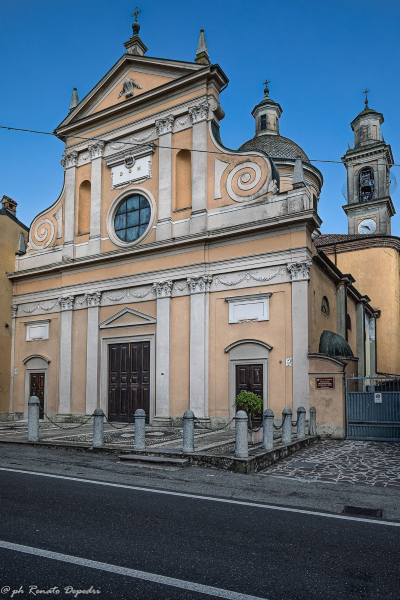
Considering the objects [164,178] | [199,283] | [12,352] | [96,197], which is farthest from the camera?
[12,352]

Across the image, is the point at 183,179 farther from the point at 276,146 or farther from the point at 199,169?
the point at 276,146

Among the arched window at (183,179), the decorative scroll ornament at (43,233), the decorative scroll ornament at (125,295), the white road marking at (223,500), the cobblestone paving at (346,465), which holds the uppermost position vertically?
the arched window at (183,179)

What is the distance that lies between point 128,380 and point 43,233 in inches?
346

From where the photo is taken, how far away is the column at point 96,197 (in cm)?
2095

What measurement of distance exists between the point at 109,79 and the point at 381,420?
703 inches

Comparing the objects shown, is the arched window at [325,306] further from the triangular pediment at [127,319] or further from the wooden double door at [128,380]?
the wooden double door at [128,380]

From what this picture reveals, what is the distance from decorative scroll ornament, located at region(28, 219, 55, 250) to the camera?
22859 millimetres

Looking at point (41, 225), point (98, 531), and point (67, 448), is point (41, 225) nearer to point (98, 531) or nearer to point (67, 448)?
point (67, 448)

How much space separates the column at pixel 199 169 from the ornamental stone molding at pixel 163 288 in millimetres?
2228

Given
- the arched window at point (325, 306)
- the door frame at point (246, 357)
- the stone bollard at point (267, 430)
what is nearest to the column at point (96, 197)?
the door frame at point (246, 357)

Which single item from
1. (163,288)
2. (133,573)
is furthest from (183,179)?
(133,573)

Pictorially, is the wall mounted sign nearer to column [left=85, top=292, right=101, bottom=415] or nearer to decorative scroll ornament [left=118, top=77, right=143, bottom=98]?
column [left=85, top=292, right=101, bottom=415]

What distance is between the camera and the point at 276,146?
27.7m

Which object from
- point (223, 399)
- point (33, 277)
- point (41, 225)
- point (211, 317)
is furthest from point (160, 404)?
point (41, 225)
